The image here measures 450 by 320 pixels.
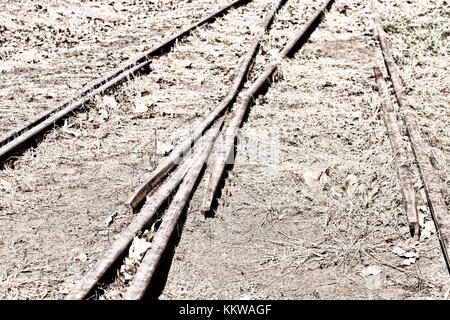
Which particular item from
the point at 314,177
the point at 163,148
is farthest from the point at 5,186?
the point at 314,177

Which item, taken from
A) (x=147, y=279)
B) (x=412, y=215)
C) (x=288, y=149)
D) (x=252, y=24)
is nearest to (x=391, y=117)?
(x=288, y=149)

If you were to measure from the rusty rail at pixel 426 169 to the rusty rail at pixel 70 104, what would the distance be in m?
3.73

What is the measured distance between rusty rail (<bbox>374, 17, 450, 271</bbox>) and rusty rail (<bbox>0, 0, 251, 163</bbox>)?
12.2 feet

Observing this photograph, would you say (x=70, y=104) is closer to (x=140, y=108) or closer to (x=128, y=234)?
(x=140, y=108)

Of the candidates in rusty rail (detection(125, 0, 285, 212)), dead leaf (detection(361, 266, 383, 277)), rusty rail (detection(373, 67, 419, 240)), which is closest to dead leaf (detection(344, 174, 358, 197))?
rusty rail (detection(373, 67, 419, 240))

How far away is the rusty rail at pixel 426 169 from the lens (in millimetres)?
3630

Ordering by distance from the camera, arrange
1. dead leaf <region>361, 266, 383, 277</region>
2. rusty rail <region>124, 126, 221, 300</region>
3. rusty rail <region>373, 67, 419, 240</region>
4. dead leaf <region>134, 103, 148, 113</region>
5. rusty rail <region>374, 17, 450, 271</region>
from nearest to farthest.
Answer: rusty rail <region>124, 126, 221, 300</region>, dead leaf <region>361, 266, 383, 277</region>, rusty rail <region>374, 17, 450, 271</region>, rusty rail <region>373, 67, 419, 240</region>, dead leaf <region>134, 103, 148, 113</region>

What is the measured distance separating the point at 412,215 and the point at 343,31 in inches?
220

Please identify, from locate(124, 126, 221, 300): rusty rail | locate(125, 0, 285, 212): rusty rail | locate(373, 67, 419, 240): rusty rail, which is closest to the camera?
locate(124, 126, 221, 300): rusty rail

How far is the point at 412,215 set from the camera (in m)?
3.82

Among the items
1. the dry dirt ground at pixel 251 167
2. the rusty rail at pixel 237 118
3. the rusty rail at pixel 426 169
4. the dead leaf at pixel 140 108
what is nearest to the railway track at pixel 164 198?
the rusty rail at pixel 237 118

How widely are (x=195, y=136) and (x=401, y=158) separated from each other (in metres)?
2.18

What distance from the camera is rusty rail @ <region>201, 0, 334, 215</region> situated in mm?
A: 4219

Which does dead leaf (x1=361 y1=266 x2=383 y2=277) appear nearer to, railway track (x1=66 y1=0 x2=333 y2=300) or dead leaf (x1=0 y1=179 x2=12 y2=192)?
railway track (x1=66 y1=0 x2=333 y2=300)
